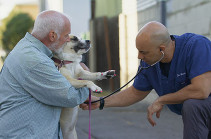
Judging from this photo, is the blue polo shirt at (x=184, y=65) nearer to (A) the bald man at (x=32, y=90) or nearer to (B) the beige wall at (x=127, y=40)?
(A) the bald man at (x=32, y=90)

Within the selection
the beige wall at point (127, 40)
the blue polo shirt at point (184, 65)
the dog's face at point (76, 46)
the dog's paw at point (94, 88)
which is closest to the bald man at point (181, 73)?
the blue polo shirt at point (184, 65)

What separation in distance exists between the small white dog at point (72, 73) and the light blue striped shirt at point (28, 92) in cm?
41

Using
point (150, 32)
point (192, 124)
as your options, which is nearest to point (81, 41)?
point (150, 32)

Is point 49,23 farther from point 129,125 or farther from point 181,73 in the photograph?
point 129,125

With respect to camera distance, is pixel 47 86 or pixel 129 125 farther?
pixel 129 125

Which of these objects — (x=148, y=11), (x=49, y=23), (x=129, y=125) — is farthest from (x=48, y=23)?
(x=148, y=11)

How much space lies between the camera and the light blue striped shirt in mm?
1940

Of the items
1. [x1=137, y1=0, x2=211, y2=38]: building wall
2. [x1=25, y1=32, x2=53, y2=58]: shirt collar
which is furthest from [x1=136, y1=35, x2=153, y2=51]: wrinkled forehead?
[x1=137, y1=0, x2=211, y2=38]: building wall

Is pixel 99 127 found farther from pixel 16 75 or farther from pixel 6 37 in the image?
pixel 6 37

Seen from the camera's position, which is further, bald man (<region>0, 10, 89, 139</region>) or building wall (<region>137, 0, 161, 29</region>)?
building wall (<region>137, 0, 161, 29</region>)

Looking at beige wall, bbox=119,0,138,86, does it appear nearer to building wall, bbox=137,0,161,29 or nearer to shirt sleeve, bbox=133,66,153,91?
building wall, bbox=137,0,161,29

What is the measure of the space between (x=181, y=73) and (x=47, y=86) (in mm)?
1119

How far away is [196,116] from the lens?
2.23m

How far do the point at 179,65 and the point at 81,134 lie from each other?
2.33 meters
